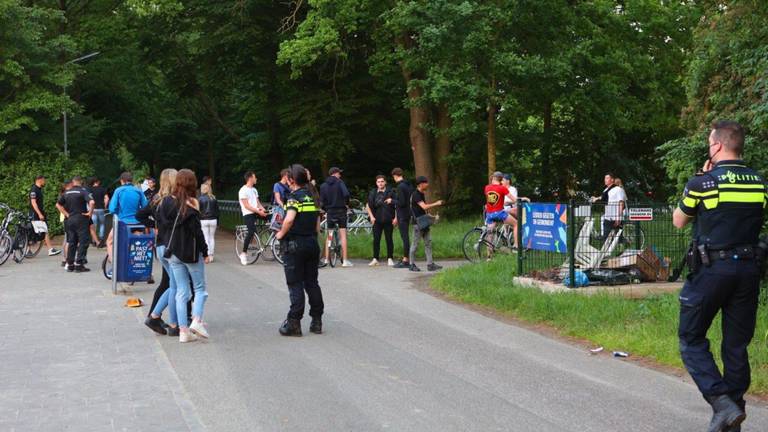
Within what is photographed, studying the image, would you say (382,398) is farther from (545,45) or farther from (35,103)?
Result: (35,103)

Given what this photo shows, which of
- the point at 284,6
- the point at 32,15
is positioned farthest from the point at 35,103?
the point at 284,6

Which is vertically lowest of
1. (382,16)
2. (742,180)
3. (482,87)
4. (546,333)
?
(546,333)

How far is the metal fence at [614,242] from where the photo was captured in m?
12.3

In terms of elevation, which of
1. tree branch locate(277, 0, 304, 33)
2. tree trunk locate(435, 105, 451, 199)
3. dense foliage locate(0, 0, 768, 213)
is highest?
tree branch locate(277, 0, 304, 33)

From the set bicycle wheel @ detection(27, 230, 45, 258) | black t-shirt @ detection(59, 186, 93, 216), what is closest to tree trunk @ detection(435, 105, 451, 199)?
bicycle wheel @ detection(27, 230, 45, 258)

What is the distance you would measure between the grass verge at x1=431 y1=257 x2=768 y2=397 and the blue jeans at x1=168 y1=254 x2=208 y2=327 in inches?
153

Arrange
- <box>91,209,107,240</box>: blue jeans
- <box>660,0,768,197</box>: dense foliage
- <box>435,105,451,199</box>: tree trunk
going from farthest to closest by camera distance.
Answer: <box>435,105,451,199</box>: tree trunk < <box>91,209,107,240</box>: blue jeans < <box>660,0,768,197</box>: dense foliage

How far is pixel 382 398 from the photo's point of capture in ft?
23.4

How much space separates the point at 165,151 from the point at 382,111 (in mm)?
27931

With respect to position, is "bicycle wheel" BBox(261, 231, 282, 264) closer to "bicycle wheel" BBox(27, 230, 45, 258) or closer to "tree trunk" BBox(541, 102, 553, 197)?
"bicycle wheel" BBox(27, 230, 45, 258)

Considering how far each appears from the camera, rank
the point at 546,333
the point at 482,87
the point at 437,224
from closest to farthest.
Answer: the point at 546,333 → the point at 482,87 → the point at 437,224

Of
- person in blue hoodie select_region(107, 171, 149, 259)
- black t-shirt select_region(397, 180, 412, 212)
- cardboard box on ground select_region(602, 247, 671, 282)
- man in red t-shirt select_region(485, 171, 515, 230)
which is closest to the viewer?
cardboard box on ground select_region(602, 247, 671, 282)

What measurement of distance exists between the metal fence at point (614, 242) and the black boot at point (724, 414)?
6460 millimetres

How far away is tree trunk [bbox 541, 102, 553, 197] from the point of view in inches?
1348
